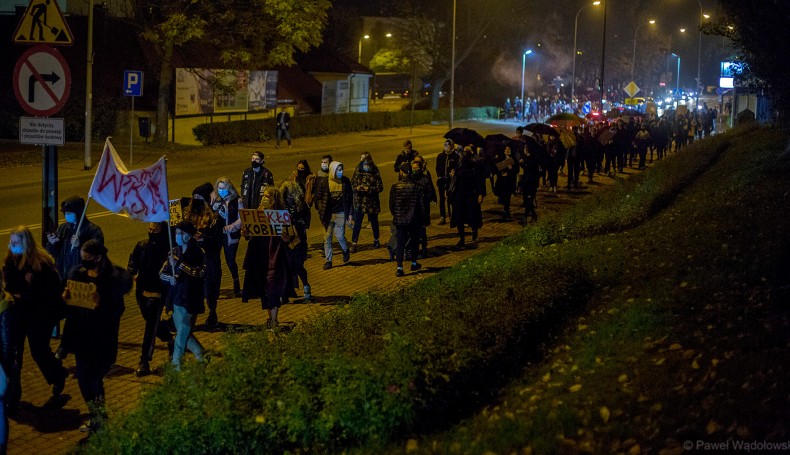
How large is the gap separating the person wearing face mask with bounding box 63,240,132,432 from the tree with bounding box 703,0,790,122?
15.1 meters

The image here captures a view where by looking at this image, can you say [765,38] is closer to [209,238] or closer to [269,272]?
[269,272]

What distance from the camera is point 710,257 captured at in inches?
412

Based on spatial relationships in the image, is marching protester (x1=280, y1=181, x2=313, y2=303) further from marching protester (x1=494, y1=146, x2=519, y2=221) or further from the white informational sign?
marching protester (x1=494, y1=146, x2=519, y2=221)

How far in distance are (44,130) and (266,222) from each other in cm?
247

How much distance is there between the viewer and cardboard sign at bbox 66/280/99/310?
25.9 ft

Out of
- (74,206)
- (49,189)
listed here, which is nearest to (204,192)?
(49,189)

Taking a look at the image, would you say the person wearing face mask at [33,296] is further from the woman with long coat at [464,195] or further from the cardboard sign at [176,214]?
the woman with long coat at [464,195]

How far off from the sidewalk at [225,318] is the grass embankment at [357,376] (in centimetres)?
91

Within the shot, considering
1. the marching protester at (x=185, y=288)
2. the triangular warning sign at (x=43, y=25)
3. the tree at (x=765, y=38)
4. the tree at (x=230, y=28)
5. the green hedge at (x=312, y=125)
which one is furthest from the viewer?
the green hedge at (x=312, y=125)

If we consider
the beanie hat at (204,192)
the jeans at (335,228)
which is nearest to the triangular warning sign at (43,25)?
the beanie hat at (204,192)

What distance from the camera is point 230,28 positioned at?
118 ft

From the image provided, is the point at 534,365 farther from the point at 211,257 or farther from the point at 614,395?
the point at 211,257

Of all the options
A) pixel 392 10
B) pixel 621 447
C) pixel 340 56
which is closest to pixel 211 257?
pixel 621 447

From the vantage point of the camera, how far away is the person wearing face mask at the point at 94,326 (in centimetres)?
780
